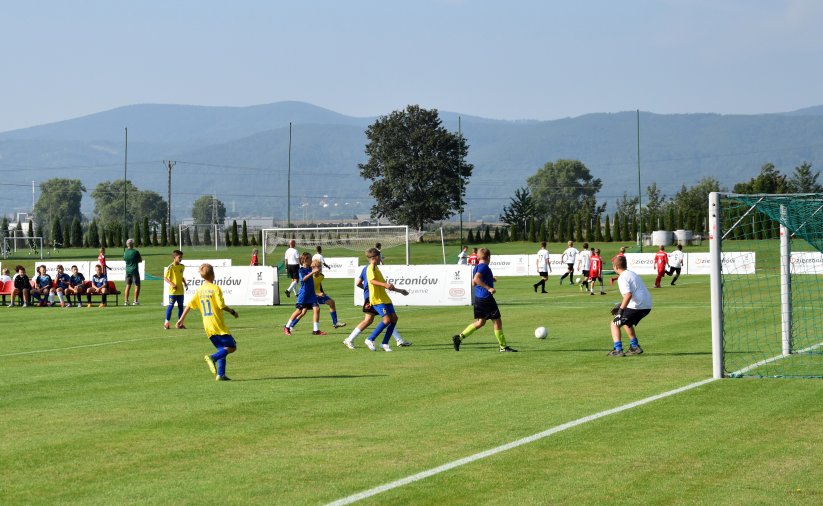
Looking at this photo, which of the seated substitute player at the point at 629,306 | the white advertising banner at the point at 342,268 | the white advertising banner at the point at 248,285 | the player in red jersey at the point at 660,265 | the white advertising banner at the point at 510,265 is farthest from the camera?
the white advertising banner at the point at 510,265

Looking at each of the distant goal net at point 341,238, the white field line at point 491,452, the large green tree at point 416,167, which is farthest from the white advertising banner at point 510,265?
the large green tree at point 416,167

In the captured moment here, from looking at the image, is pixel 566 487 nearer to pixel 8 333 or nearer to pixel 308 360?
pixel 308 360

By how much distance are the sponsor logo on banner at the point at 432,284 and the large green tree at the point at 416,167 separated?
81.3 m

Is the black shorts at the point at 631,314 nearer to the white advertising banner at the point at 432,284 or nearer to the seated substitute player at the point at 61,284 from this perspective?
the white advertising banner at the point at 432,284

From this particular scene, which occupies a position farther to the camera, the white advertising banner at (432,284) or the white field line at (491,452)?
the white advertising banner at (432,284)

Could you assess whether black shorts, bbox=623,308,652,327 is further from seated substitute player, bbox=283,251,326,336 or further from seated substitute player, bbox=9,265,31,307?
seated substitute player, bbox=9,265,31,307

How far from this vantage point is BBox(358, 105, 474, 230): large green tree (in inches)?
4651

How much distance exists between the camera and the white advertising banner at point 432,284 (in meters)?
34.8

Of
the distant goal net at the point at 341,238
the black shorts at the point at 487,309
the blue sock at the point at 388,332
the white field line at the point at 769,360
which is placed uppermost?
the distant goal net at the point at 341,238

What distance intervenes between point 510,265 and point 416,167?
5516 cm

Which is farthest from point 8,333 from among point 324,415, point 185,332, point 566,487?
point 566,487

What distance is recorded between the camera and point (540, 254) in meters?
45.2

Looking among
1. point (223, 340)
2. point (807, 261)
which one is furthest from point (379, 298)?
point (807, 261)

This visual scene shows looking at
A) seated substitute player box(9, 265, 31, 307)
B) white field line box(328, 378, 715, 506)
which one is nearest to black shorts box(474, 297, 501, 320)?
white field line box(328, 378, 715, 506)
